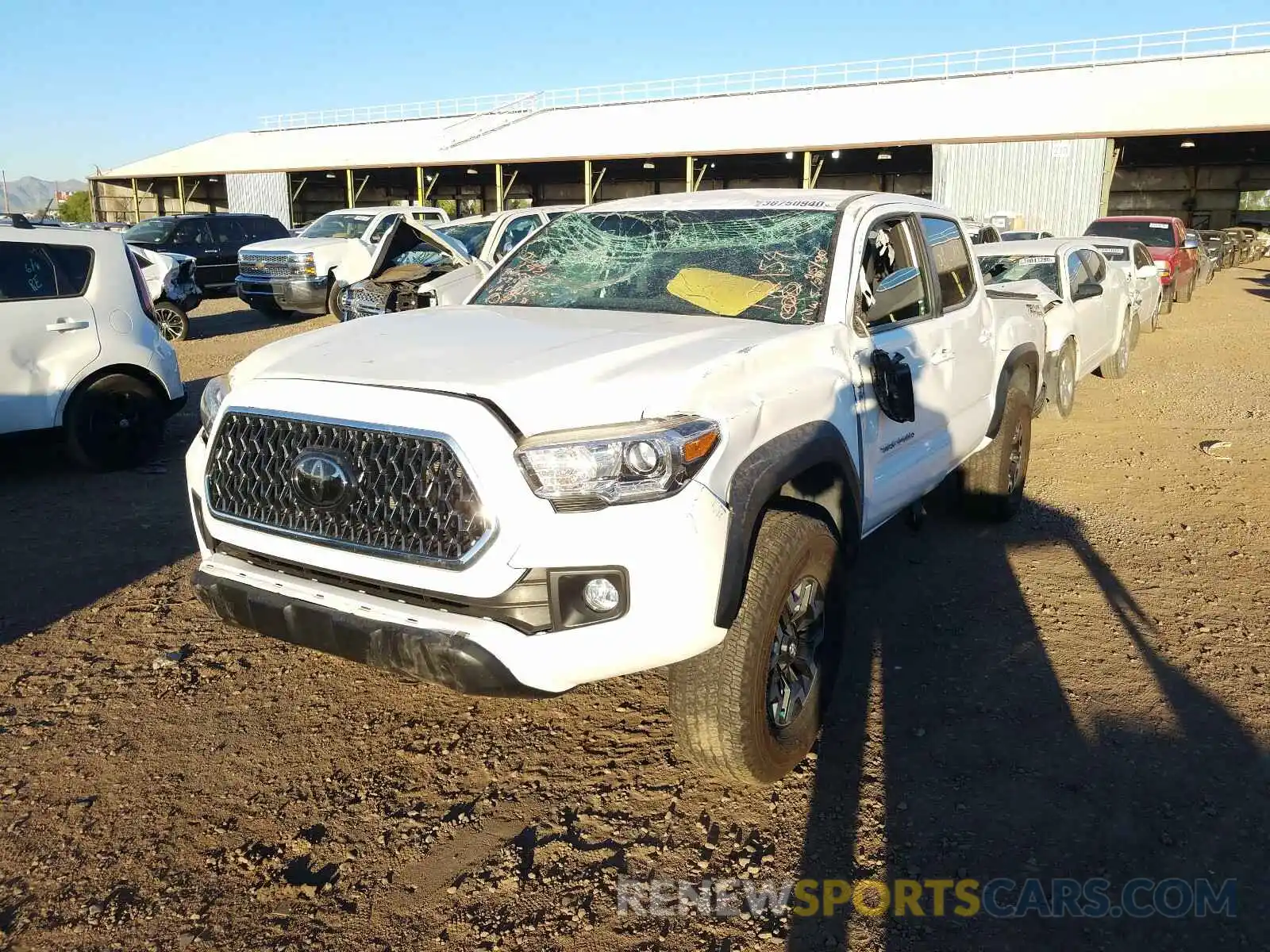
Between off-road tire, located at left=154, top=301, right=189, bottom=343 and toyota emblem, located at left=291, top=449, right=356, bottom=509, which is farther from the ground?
toyota emblem, located at left=291, top=449, right=356, bottom=509

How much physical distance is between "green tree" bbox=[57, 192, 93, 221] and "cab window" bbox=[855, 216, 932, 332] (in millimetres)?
57886

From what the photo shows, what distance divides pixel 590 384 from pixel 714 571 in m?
0.63

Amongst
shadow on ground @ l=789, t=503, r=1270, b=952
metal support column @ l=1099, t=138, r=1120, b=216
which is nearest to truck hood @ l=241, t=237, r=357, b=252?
shadow on ground @ l=789, t=503, r=1270, b=952

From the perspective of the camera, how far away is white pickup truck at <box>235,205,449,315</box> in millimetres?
15398

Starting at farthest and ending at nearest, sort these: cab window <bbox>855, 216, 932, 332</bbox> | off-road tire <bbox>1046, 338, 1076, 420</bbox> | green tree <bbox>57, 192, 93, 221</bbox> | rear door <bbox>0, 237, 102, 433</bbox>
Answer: green tree <bbox>57, 192, 93, 221</bbox>, off-road tire <bbox>1046, 338, 1076, 420</bbox>, rear door <bbox>0, 237, 102, 433</bbox>, cab window <bbox>855, 216, 932, 332</bbox>

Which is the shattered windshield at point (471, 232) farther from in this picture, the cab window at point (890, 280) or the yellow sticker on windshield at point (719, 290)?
the yellow sticker on windshield at point (719, 290)

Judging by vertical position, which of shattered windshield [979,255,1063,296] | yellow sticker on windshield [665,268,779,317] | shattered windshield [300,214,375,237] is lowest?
shattered windshield [979,255,1063,296]

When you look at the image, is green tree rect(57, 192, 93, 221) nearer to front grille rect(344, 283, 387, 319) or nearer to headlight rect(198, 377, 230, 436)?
front grille rect(344, 283, 387, 319)

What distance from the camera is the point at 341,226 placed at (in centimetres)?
1725

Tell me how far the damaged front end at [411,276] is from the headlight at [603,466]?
23.3 feet

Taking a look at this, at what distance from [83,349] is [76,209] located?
57137mm

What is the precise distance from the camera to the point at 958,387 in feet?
15.2

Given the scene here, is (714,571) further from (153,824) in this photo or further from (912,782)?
(153,824)

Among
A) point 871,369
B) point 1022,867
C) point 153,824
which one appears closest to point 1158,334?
point 871,369
